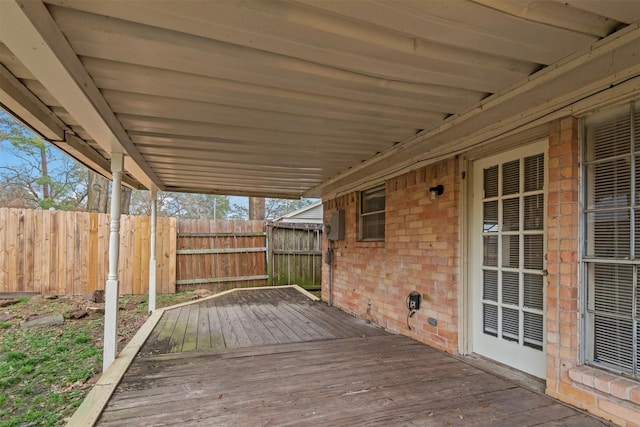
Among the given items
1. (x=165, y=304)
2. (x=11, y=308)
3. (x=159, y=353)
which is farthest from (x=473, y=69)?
(x=11, y=308)

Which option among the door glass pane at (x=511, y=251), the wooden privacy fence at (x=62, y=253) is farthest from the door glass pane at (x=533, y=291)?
the wooden privacy fence at (x=62, y=253)

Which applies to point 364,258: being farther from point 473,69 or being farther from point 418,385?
point 473,69

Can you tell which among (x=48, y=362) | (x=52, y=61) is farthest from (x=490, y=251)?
(x=48, y=362)

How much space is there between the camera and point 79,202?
12.1m

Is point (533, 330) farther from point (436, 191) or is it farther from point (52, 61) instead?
point (52, 61)

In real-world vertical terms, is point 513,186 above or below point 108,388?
above

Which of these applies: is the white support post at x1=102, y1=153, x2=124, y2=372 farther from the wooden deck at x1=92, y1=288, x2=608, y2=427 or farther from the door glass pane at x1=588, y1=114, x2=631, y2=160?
the door glass pane at x1=588, y1=114, x2=631, y2=160

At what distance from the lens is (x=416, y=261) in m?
3.90

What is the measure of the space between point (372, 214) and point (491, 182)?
233 cm

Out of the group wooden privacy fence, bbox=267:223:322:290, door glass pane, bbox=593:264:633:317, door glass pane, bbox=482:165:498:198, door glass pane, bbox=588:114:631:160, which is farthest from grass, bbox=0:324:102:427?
wooden privacy fence, bbox=267:223:322:290

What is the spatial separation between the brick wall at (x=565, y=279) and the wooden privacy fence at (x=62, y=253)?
7.45m

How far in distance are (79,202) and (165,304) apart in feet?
27.3

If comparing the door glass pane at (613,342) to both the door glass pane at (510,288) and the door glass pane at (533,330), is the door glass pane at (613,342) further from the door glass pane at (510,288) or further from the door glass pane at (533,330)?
the door glass pane at (510,288)

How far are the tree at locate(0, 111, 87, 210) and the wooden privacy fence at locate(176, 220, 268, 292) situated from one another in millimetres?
4791
